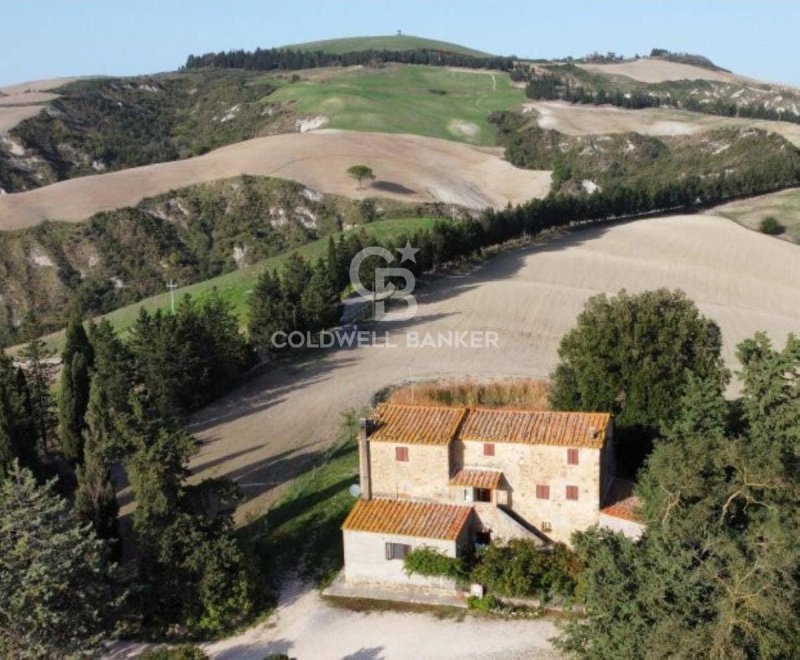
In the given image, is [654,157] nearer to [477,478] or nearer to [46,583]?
[477,478]

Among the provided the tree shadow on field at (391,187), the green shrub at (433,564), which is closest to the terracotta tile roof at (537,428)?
the green shrub at (433,564)

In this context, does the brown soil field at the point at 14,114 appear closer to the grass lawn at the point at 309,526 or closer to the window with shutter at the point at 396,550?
the grass lawn at the point at 309,526

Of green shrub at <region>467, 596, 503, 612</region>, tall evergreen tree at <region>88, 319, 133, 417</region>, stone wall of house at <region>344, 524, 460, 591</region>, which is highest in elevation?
tall evergreen tree at <region>88, 319, 133, 417</region>

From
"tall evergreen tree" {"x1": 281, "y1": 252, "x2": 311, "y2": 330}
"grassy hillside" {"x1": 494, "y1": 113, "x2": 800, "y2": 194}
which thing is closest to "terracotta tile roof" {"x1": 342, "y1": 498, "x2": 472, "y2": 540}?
"tall evergreen tree" {"x1": 281, "y1": 252, "x2": 311, "y2": 330}

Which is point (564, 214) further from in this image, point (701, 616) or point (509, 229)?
point (701, 616)

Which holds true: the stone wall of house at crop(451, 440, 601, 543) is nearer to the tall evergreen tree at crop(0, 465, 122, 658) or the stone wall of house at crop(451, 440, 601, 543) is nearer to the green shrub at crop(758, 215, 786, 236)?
the tall evergreen tree at crop(0, 465, 122, 658)

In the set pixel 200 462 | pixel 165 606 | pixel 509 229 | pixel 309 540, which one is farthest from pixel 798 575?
pixel 509 229

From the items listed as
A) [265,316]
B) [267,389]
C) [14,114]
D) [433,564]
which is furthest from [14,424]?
[14,114]
